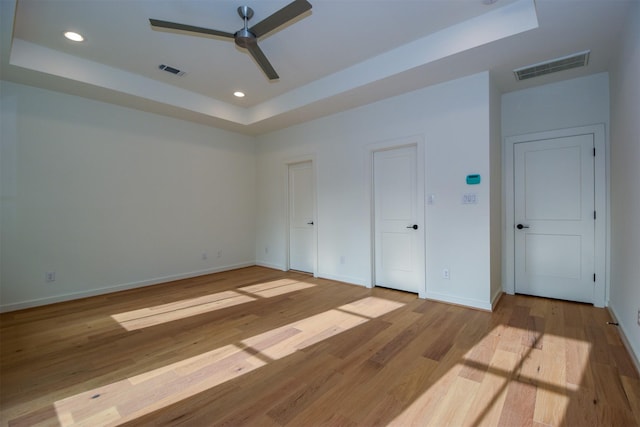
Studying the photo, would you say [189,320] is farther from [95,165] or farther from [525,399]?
[525,399]

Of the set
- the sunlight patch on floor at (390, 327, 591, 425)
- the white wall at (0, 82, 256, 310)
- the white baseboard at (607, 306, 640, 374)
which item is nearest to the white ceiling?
the white wall at (0, 82, 256, 310)

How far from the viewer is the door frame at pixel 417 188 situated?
3.84 m

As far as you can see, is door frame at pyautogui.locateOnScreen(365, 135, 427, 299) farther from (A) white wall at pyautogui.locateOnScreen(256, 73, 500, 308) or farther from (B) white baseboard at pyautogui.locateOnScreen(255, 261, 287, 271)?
(B) white baseboard at pyautogui.locateOnScreen(255, 261, 287, 271)

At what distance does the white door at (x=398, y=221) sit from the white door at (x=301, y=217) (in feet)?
4.54

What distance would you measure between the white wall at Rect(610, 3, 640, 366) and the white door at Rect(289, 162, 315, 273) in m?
3.95

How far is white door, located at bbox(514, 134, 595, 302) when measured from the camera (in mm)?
3518

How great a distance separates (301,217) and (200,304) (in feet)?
8.13

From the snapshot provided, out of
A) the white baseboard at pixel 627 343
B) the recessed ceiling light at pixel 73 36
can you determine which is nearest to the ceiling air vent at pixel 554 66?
the white baseboard at pixel 627 343

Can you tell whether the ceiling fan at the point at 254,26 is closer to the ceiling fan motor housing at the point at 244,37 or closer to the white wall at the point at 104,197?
the ceiling fan motor housing at the point at 244,37

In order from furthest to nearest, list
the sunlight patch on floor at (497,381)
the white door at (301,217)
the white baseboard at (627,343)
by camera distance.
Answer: the white door at (301,217) → the white baseboard at (627,343) → the sunlight patch on floor at (497,381)

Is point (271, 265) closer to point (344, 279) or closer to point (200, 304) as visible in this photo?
point (344, 279)

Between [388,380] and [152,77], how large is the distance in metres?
4.74

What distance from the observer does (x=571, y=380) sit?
79.0 inches

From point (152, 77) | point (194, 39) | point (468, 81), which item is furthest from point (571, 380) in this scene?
point (152, 77)
